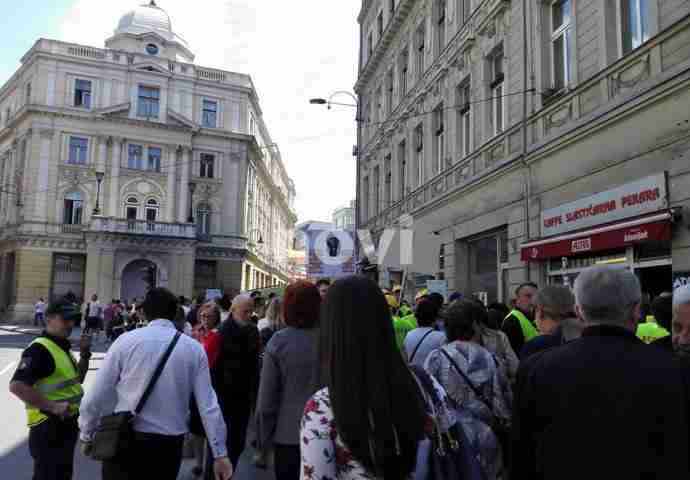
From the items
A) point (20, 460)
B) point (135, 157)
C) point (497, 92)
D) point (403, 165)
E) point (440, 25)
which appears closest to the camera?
point (20, 460)

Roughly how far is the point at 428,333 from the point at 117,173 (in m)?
43.4

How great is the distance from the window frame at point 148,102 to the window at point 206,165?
4.84m

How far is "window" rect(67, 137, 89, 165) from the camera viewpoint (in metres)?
43.5

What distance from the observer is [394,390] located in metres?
2.02

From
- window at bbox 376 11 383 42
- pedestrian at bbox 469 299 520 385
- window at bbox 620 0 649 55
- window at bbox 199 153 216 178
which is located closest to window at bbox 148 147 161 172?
window at bbox 199 153 216 178

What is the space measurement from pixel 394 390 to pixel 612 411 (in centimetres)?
85

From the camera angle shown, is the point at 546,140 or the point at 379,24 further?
the point at 379,24

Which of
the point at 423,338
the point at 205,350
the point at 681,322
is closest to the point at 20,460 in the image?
the point at 205,350

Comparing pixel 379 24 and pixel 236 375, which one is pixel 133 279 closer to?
pixel 379 24

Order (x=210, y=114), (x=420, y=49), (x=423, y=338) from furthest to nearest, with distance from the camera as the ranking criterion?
(x=210, y=114) → (x=420, y=49) → (x=423, y=338)

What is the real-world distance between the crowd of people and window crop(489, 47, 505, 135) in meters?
9.18

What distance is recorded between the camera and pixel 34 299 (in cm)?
4119

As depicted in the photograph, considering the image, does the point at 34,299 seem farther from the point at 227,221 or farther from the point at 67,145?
the point at 227,221

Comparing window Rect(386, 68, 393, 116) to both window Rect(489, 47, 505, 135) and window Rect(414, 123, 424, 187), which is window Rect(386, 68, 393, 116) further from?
window Rect(489, 47, 505, 135)
